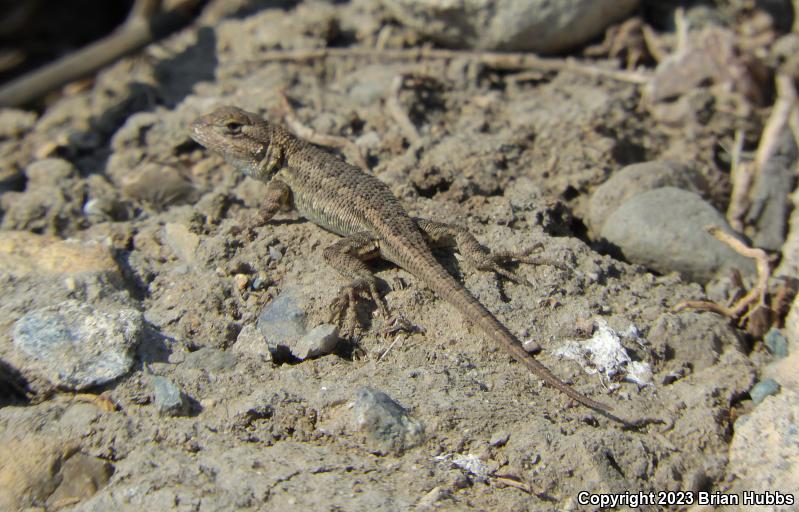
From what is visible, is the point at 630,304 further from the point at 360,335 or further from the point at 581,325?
the point at 360,335

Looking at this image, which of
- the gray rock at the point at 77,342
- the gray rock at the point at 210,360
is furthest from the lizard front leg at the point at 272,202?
the gray rock at the point at 77,342

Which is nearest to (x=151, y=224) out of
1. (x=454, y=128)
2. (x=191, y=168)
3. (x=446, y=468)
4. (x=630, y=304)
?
(x=191, y=168)

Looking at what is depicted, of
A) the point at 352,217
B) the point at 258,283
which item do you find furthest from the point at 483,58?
the point at 258,283

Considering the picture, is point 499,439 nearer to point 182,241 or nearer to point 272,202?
point 272,202

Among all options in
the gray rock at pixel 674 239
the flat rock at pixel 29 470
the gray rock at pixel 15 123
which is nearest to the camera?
the flat rock at pixel 29 470

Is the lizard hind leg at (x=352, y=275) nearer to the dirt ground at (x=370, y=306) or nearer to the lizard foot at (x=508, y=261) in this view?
the dirt ground at (x=370, y=306)

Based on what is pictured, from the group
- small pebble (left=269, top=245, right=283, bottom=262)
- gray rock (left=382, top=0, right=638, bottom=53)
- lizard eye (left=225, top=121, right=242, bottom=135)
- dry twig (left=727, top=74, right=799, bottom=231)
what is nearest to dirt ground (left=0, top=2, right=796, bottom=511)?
small pebble (left=269, top=245, right=283, bottom=262)
